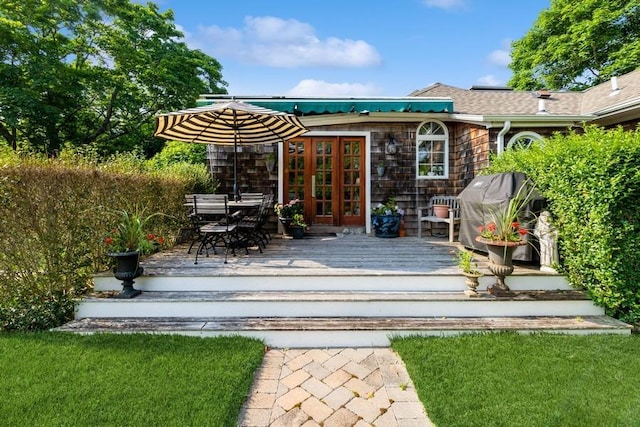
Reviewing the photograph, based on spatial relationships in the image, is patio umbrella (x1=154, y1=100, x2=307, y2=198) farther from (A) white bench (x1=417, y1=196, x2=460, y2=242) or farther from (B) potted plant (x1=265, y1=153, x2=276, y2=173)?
(A) white bench (x1=417, y1=196, x2=460, y2=242)

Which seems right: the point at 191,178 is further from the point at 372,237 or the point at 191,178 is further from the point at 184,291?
the point at 372,237

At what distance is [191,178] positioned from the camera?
20.9ft

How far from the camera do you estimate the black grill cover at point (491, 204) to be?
4.02 meters

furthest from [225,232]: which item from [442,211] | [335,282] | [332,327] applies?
[442,211]

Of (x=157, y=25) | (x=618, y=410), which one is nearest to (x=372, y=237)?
(x=618, y=410)

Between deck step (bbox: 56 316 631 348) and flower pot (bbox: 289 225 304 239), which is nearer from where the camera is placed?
deck step (bbox: 56 316 631 348)

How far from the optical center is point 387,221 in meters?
6.81

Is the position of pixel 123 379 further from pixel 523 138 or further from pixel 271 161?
pixel 523 138

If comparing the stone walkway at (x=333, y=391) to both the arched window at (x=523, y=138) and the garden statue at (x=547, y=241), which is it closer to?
the garden statue at (x=547, y=241)

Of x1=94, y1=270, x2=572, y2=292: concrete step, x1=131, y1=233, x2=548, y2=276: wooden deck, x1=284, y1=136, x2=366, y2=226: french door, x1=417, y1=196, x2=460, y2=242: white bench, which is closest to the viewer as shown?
x1=94, y1=270, x2=572, y2=292: concrete step

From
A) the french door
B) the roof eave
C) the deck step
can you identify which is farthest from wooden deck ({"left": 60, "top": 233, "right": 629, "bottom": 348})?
the roof eave

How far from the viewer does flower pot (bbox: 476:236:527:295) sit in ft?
11.2

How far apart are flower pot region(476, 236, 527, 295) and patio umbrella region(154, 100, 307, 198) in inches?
131

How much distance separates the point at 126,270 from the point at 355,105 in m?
5.32
